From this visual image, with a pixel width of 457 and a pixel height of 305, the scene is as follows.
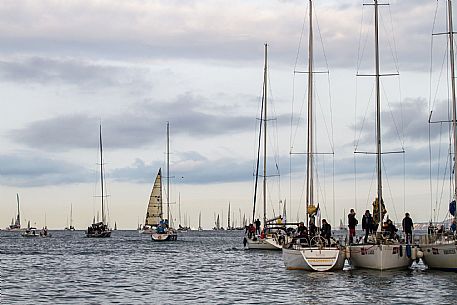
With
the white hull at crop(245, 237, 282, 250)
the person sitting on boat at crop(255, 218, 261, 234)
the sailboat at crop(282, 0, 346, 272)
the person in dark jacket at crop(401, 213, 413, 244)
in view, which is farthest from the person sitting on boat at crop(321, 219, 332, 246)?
the person sitting on boat at crop(255, 218, 261, 234)

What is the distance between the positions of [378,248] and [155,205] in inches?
3963

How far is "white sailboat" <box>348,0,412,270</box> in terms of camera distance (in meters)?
47.8

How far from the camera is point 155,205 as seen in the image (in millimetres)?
146250

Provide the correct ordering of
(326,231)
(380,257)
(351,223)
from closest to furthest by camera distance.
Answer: (380,257) < (326,231) < (351,223)

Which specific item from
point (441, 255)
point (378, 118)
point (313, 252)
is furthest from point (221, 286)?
point (378, 118)

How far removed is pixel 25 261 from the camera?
73.6 metres

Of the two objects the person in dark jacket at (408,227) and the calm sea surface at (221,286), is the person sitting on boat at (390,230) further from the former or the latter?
the calm sea surface at (221,286)

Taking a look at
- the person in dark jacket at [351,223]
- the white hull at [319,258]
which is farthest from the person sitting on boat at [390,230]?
the white hull at [319,258]

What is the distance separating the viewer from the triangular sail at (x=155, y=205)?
476ft

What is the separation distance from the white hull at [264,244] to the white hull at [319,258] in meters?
30.6

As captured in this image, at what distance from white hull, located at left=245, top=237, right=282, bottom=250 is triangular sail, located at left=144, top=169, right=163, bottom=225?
60321 millimetres

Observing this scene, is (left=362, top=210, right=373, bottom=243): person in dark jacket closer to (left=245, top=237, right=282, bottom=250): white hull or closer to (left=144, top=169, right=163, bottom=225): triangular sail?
(left=245, top=237, right=282, bottom=250): white hull

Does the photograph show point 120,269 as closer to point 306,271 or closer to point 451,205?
point 306,271

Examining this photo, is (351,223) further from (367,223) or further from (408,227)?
(408,227)
